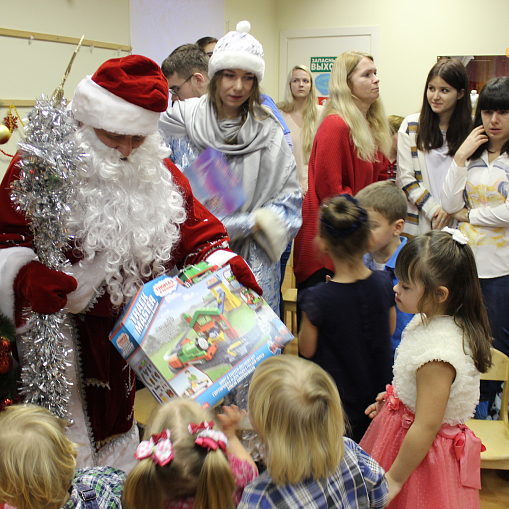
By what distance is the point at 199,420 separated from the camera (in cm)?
119

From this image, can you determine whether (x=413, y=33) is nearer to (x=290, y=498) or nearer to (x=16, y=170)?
(x=16, y=170)

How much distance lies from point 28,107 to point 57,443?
9.74ft

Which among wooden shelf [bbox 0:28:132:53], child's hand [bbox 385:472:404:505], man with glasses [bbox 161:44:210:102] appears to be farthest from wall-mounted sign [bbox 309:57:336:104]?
child's hand [bbox 385:472:404:505]

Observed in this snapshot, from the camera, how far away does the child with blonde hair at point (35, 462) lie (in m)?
1.08

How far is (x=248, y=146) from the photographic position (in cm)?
228

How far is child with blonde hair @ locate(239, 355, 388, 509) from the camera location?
1.09 meters

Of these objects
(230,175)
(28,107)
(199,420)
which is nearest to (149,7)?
(28,107)

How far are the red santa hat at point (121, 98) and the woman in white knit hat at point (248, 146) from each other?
2.00 feet

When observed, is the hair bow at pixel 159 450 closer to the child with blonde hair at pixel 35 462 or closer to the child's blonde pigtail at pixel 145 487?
the child's blonde pigtail at pixel 145 487

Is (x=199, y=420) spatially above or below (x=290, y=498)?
above

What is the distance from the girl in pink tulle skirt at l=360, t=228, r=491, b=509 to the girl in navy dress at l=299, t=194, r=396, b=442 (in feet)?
0.38

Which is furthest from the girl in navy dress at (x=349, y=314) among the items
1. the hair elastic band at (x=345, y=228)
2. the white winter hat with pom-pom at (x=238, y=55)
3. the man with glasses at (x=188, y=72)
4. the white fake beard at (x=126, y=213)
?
the man with glasses at (x=188, y=72)

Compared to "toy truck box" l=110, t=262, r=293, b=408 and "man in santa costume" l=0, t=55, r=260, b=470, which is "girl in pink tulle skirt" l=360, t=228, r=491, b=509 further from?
"man in santa costume" l=0, t=55, r=260, b=470

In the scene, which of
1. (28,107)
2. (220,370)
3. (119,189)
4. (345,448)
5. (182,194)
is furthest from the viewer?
(28,107)
